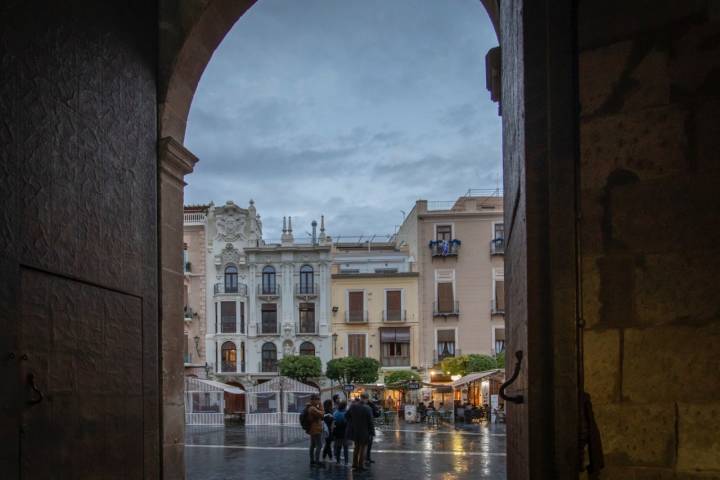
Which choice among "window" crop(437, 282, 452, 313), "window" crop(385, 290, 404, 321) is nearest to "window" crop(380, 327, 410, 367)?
"window" crop(385, 290, 404, 321)

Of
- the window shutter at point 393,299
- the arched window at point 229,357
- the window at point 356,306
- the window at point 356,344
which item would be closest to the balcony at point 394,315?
the window shutter at point 393,299

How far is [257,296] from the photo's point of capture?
36.8 metres

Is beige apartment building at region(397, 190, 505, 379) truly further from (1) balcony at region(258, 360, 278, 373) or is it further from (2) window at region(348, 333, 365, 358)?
(1) balcony at region(258, 360, 278, 373)

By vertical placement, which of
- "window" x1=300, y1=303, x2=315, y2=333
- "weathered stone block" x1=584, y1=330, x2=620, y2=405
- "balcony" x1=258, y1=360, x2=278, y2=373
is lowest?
"balcony" x1=258, y1=360, x2=278, y2=373

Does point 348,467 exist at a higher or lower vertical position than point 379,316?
lower

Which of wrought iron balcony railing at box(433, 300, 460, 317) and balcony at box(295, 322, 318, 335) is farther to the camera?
balcony at box(295, 322, 318, 335)

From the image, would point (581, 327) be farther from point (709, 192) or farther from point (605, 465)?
point (709, 192)

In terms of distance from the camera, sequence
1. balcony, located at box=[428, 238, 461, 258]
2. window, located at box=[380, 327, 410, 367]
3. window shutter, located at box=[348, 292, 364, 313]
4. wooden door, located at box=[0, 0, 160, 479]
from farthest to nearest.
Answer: window shutter, located at box=[348, 292, 364, 313]
window, located at box=[380, 327, 410, 367]
balcony, located at box=[428, 238, 461, 258]
wooden door, located at box=[0, 0, 160, 479]

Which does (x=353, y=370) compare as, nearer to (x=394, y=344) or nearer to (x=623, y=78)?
(x=394, y=344)

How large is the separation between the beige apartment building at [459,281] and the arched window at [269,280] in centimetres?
810

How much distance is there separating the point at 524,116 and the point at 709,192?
81 cm

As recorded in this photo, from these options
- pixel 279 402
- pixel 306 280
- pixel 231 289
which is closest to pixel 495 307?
pixel 306 280

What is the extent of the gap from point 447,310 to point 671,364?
1332 inches

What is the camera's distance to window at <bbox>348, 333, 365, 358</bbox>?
3641cm
